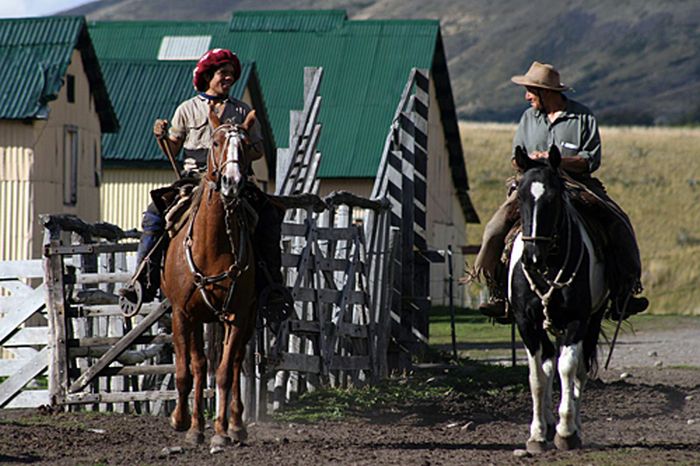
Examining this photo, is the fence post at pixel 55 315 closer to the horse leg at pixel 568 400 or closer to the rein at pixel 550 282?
the rein at pixel 550 282

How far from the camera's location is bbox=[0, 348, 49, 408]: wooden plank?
1576 cm

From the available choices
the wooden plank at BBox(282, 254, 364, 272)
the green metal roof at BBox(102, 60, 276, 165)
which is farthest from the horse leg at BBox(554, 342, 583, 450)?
the green metal roof at BBox(102, 60, 276, 165)

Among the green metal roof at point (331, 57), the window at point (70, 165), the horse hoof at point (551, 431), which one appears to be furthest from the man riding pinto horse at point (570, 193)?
the green metal roof at point (331, 57)

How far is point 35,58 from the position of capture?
33.1 metres

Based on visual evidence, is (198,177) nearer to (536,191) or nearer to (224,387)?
(224,387)

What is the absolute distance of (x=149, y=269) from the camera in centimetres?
1299

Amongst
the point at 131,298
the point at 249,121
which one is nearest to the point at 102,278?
the point at 131,298

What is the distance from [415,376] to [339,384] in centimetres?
182

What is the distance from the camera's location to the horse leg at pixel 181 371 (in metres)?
12.7

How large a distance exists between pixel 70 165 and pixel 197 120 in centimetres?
2180

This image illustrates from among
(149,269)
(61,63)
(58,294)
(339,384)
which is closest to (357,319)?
(339,384)

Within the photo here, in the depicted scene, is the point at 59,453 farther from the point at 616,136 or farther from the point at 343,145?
the point at 616,136

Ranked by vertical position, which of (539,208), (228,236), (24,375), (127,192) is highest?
(127,192)

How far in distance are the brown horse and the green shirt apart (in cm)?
249
